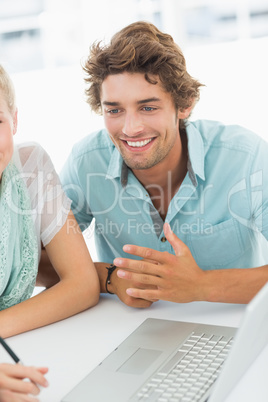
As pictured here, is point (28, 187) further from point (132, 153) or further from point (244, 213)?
point (244, 213)

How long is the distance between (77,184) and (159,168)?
26 centimetres

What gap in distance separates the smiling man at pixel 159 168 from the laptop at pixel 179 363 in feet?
0.95

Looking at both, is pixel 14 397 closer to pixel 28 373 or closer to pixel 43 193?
pixel 28 373

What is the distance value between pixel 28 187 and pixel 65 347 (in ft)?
1.52

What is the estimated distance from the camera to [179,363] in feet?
3.27

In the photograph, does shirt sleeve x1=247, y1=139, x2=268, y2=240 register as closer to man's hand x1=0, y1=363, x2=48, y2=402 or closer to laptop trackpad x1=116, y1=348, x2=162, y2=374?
laptop trackpad x1=116, y1=348, x2=162, y2=374

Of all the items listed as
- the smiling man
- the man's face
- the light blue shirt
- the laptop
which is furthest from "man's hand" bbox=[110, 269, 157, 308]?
the man's face

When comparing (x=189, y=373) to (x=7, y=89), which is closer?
(x=189, y=373)

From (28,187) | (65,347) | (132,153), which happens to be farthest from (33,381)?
(132,153)

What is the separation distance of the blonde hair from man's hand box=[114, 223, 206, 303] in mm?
457

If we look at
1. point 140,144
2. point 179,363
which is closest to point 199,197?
point 140,144

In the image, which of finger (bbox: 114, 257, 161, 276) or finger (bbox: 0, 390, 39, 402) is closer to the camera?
finger (bbox: 0, 390, 39, 402)

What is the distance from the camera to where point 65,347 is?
114 centimetres

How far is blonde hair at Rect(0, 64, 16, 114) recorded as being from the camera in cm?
130
